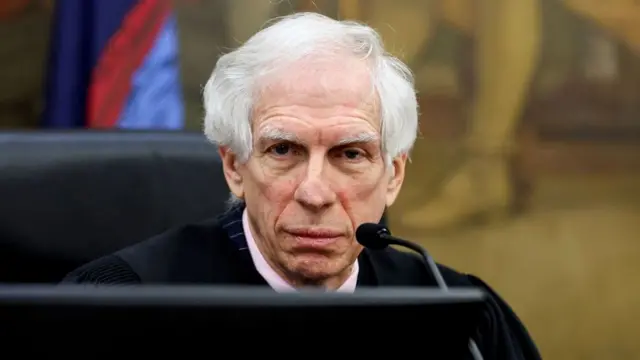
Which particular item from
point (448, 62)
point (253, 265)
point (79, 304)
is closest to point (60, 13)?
point (448, 62)

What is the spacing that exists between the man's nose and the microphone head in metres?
0.19

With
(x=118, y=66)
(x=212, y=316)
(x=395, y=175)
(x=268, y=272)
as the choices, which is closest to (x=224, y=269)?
(x=268, y=272)

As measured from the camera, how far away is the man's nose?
5.27ft

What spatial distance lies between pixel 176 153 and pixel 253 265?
303 mm

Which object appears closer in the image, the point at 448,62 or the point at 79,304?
the point at 79,304

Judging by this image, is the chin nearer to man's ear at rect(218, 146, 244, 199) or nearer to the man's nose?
the man's nose

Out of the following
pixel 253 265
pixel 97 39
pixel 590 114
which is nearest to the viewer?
pixel 253 265

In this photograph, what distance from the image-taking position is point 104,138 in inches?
75.5

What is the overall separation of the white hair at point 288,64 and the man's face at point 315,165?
2cm

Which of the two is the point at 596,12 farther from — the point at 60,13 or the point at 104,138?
the point at 104,138

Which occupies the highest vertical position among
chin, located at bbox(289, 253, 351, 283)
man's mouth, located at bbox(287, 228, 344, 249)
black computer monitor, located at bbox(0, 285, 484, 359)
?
black computer monitor, located at bbox(0, 285, 484, 359)

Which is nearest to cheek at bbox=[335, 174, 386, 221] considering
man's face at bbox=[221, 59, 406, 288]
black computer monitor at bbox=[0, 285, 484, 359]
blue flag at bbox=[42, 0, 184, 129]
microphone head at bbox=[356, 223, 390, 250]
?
man's face at bbox=[221, 59, 406, 288]

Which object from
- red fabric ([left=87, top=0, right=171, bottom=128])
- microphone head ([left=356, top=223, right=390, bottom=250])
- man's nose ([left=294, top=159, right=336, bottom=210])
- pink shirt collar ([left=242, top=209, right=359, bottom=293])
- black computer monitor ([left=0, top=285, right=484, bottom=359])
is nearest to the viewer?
black computer monitor ([left=0, top=285, right=484, bottom=359])

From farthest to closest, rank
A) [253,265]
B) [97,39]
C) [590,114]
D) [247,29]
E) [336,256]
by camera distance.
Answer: [590,114] → [247,29] → [97,39] → [253,265] → [336,256]
